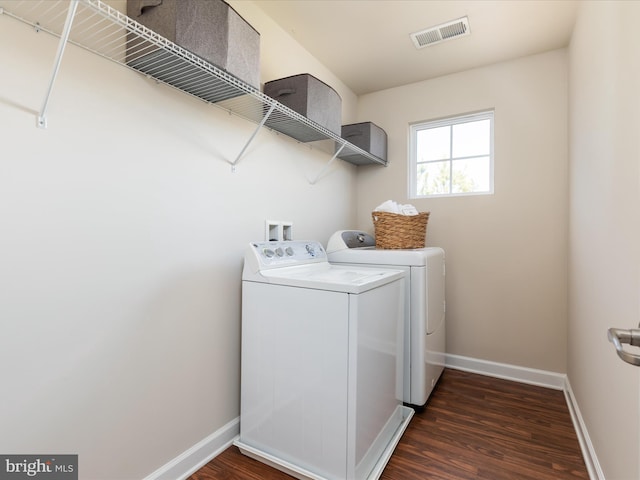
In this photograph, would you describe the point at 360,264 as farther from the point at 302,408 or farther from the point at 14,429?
the point at 14,429

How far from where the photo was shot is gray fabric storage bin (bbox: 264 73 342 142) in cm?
183

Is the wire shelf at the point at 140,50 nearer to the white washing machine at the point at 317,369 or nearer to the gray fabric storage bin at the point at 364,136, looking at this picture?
the white washing machine at the point at 317,369

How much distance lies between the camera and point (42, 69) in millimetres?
1062

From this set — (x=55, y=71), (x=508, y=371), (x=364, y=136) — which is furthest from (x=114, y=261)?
(x=508, y=371)

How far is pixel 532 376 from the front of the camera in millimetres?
2457

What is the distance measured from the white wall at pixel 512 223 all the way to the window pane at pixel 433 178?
0.41ft

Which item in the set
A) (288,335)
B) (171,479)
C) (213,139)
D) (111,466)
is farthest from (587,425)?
(213,139)

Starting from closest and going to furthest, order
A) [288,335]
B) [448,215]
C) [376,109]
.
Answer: [288,335] < [448,215] < [376,109]

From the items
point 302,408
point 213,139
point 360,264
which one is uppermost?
point 213,139

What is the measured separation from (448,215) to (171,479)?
252 centimetres

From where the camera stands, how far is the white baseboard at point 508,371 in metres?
2.39

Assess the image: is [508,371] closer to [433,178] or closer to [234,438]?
[433,178]

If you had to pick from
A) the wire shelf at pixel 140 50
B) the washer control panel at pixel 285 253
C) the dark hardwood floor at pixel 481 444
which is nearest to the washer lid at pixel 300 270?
the washer control panel at pixel 285 253
